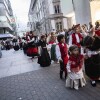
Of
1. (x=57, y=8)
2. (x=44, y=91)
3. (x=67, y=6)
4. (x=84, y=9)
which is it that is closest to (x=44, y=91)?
(x=44, y=91)

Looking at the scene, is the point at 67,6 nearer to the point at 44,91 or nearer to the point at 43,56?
the point at 43,56

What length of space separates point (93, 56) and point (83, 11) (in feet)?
44.8

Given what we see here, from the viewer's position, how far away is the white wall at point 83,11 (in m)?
18.7

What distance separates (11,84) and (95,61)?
125 inches

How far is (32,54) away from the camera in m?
15.4

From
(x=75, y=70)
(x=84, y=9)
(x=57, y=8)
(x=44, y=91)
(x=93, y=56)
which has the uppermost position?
(x=57, y=8)

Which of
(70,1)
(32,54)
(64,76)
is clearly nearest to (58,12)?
(70,1)

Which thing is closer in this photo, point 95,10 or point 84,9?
point 95,10

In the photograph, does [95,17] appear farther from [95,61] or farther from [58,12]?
[58,12]

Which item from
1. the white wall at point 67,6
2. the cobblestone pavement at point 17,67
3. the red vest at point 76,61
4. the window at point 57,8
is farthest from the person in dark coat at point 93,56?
the window at point 57,8

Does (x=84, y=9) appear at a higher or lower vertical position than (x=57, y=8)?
lower

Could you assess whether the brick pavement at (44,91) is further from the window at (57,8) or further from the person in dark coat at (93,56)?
the window at (57,8)

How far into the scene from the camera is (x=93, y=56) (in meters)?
6.28

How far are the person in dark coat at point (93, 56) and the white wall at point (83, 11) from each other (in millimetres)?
12697
